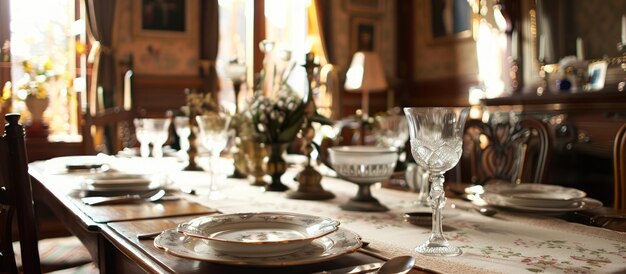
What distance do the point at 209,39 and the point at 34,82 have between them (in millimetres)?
1918

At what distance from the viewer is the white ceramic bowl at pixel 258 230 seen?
843mm

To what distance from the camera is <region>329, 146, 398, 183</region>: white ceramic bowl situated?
4.55 feet

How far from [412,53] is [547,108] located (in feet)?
9.05

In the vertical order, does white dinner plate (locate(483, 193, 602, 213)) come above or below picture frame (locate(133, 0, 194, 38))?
below

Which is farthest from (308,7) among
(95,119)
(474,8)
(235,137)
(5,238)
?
(5,238)

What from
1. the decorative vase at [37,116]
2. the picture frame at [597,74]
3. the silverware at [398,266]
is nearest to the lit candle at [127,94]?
the decorative vase at [37,116]

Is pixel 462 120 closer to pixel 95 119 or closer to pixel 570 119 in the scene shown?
pixel 95 119

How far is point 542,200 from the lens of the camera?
1.33 metres

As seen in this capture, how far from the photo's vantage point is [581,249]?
39.4 inches

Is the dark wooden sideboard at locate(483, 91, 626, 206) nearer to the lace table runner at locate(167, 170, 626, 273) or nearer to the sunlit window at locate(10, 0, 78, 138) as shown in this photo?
the lace table runner at locate(167, 170, 626, 273)

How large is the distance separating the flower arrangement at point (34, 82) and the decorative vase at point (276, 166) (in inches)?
116

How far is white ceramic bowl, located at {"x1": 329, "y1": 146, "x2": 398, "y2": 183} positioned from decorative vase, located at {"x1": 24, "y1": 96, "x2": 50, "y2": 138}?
11.0ft

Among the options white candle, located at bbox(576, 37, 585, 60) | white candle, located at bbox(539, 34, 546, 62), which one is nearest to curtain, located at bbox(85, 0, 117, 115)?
white candle, located at bbox(539, 34, 546, 62)

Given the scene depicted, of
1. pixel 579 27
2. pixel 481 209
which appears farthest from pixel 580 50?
pixel 481 209
